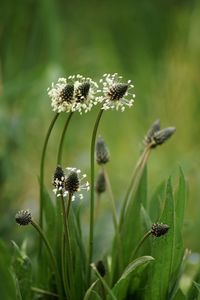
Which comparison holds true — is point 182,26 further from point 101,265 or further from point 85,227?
point 101,265

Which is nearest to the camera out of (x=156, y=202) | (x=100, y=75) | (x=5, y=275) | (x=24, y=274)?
(x=5, y=275)

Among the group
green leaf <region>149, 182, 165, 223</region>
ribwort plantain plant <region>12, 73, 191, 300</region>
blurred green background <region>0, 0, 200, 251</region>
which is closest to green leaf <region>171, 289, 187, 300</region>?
ribwort plantain plant <region>12, 73, 191, 300</region>

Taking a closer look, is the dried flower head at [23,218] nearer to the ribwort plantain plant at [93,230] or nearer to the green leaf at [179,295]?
the ribwort plantain plant at [93,230]

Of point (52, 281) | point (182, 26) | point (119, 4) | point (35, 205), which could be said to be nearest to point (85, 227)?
point (35, 205)

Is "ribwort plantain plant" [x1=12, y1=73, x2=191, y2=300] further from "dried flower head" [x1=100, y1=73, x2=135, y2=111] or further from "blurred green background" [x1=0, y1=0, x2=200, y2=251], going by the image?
"blurred green background" [x1=0, y1=0, x2=200, y2=251]

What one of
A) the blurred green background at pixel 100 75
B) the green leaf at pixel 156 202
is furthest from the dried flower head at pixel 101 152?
the blurred green background at pixel 100 75

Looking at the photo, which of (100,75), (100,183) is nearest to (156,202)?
(100,183)

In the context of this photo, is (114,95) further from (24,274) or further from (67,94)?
(24,274)
